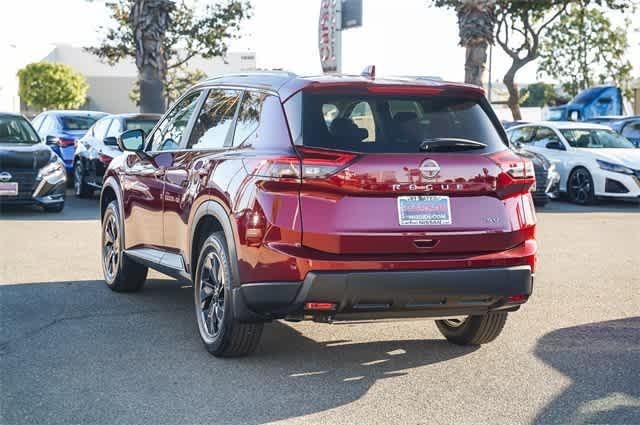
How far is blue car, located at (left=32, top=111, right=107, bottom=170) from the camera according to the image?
21.1 meters

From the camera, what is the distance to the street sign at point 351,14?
20906 millimetres

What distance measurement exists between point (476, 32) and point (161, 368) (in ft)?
66.5

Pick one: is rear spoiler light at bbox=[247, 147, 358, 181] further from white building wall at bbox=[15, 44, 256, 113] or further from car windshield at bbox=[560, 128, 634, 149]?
white building wall at bbox=[15, 44, 256, 113]

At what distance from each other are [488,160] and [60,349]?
2.98 meters

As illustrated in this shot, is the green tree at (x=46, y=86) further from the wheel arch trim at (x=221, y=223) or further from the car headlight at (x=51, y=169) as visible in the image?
the wheel arch trim at (x=221, y=223)

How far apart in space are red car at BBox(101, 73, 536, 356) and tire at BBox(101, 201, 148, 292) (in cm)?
205

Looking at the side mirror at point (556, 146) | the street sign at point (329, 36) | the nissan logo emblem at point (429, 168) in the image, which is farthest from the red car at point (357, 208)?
the street sign at point (329, 36)

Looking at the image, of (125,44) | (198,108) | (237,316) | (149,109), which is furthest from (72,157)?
(125,44)

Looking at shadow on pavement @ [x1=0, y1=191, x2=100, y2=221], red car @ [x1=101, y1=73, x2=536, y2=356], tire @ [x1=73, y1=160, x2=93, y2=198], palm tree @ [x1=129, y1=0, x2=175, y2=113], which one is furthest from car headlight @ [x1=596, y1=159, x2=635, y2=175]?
red car @ [x1=101, y1=73, x2=536, y2=356]

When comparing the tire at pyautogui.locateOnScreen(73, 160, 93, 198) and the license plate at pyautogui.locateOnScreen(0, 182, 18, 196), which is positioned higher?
the license plate at pyautogui.locateOnScreen(0, 182, 18, 196)

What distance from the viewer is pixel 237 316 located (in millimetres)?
5871

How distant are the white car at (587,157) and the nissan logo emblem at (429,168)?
13494 millimetres

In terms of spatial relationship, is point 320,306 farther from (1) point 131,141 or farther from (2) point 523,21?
(2) point 523,21

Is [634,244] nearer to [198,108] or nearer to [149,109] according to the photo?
[198,108]
